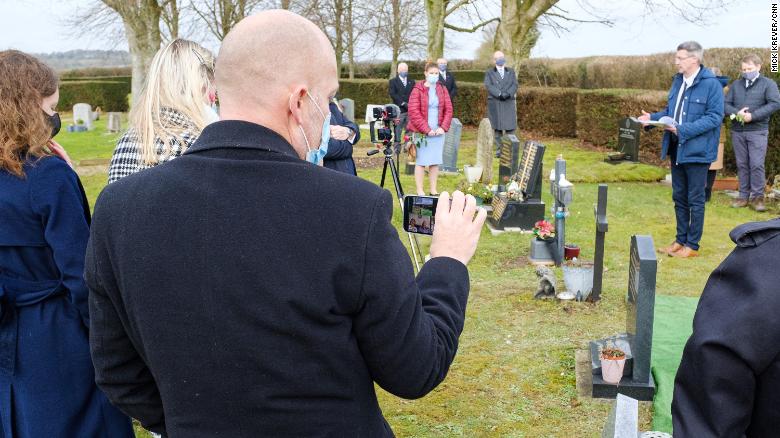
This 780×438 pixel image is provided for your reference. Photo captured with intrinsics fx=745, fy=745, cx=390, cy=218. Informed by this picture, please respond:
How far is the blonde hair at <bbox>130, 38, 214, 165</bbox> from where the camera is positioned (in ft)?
10.8

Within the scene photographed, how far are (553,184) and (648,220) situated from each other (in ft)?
9.51

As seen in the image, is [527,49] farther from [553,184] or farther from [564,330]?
[564,330]

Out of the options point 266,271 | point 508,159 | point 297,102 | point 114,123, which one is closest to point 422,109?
point 508,159

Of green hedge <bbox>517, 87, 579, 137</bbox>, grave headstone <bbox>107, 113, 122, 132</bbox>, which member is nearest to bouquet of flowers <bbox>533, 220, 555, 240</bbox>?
green hedge <bbox>517, 87, 579, 137</bbox>

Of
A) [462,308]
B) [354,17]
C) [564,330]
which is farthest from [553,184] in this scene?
[354,17]

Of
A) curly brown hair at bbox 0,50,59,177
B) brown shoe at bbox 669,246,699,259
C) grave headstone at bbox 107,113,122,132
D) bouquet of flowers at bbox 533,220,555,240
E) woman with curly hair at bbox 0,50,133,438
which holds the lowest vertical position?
brown shoe at bbox 669,246,699,259

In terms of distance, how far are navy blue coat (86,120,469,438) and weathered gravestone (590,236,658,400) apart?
10.0ft

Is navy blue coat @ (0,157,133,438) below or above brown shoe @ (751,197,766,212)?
above

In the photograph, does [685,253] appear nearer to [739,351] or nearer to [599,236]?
[599,236]

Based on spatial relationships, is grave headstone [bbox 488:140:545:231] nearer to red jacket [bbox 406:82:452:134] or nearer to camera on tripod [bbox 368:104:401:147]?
camera on tripod [bbox 368:104:401:147]

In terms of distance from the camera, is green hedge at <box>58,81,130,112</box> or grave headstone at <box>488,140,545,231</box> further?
green hedge at <box>58,81,130,112</box>

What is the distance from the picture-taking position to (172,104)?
3.29 m

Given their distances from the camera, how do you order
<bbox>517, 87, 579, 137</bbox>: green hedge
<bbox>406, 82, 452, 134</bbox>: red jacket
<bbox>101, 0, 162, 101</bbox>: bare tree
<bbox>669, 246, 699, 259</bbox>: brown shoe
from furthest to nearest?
<bbox>517, 87, 579, 137</bbox>: green hedge < <bbox>101, 0, 162, 101</bbox>: bare tree < <bbox>406, 82, 452, 134</bbox>: red jacket < <bbox>669, 246, 699, 259</bbox>: brown shoe

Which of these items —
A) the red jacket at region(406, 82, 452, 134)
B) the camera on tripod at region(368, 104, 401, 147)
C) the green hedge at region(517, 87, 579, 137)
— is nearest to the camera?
the camera on tripod at region(368, 104, 401, 147)
